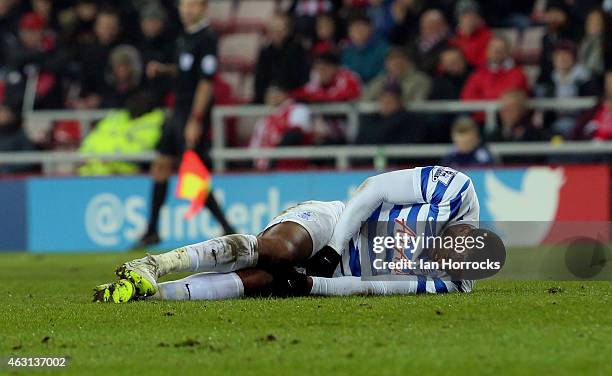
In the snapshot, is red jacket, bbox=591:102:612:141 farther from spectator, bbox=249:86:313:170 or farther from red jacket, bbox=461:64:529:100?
spectator, bbox=249:86:313:170

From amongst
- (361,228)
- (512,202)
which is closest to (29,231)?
(512,202)

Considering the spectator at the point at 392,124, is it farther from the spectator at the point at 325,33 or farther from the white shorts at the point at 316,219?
the white shorts at the point at 316,219

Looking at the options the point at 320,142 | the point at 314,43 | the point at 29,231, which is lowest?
the point at 29,231

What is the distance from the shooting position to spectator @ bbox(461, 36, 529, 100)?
63.0 feet

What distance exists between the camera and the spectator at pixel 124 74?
21.4 metres

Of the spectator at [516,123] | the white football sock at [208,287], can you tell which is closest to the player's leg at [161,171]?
the spectator at [516,123]

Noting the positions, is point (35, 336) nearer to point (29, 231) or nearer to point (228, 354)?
point (228, 354)

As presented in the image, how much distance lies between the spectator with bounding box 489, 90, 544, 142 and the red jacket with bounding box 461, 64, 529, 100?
360 mm

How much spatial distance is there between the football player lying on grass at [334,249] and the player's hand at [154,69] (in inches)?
406

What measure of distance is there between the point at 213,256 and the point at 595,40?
10511mm

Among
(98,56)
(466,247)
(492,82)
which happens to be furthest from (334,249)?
(98,56)

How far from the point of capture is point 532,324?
27.6ft

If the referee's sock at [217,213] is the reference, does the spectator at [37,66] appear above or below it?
above

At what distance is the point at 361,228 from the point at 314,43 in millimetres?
11276
